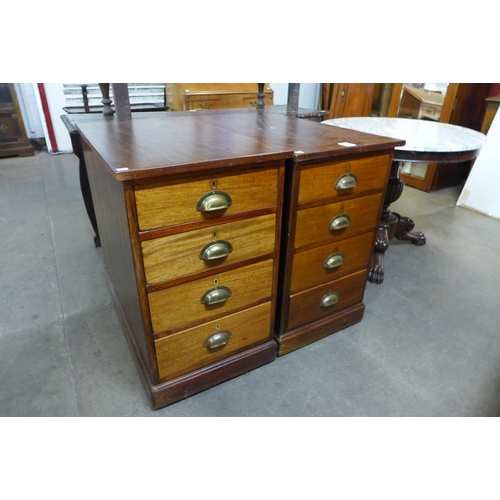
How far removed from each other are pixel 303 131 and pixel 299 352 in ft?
2.77

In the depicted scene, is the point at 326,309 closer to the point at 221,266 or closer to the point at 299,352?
the point at 299,352

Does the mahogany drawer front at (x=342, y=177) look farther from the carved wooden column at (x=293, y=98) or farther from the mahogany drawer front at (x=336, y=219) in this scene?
the carved wooden column at (x=293, y=98)

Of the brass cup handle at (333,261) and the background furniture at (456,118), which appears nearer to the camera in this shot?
the brass cup handle at (333,261)

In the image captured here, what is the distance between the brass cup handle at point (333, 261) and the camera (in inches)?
52.7

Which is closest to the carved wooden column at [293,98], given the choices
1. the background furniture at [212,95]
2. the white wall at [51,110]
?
the background furniture at [212,95]

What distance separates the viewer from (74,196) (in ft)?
9.75

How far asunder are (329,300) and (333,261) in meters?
0.18

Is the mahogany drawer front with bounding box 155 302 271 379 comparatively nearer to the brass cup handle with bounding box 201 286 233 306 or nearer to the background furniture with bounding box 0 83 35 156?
the brass cup handle with bounding box 201 286 233 306

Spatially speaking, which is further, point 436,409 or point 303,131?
point 303,131

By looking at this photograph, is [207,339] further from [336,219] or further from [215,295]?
[336,219]

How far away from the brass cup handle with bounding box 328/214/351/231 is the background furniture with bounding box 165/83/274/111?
106 inches

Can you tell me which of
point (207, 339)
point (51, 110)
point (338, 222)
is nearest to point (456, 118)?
point (338, 222)

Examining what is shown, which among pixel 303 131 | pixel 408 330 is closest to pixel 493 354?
pixel 408 330
